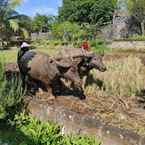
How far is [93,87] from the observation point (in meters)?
12.4

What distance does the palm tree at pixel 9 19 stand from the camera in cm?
3217

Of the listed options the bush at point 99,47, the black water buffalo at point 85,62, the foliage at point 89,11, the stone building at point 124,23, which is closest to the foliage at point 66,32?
the stone building at point 124,23

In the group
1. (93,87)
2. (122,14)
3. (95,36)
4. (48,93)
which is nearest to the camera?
(48,93)

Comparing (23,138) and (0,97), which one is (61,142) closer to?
(23,138)

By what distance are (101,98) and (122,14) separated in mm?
61235

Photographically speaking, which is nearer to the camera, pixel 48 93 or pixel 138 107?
pixel 138 107

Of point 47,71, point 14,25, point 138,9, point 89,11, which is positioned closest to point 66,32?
point 138,9

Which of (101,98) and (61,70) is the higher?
(61,70)

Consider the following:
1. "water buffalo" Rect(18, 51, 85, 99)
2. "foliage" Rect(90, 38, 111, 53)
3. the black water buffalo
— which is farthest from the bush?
"water buffalo" Rect(18, 51, 85, 99)

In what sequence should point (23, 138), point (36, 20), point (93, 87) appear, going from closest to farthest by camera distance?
point (23, 138)
point (93, 87)
point (36, 20)

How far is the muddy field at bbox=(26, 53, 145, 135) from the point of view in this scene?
920cm

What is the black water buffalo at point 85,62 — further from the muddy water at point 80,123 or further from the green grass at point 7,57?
the green grass at point 7,57

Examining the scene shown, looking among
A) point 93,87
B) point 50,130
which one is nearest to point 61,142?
point 50,130

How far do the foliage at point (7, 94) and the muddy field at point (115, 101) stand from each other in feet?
2.97
